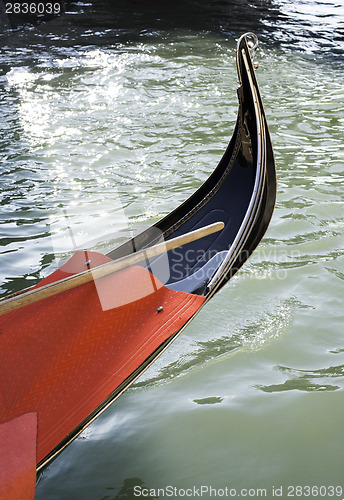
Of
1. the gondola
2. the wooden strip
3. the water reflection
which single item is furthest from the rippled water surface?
the wooden strip

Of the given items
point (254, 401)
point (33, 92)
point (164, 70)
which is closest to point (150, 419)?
point (254, 401)

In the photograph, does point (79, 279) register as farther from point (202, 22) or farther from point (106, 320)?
point (202, 22)

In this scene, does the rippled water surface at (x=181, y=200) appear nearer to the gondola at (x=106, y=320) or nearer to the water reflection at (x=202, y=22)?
the water reflection at (x=202, y=22)

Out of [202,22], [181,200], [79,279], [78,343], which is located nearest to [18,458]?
[78,343]

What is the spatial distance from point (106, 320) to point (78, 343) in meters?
0.11

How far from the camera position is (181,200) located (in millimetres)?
3129

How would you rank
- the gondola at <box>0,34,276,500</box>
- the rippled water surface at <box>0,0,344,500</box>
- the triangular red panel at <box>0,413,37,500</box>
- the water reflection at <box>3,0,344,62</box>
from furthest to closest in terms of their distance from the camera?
the water reflection at <box>3,0,344,62</box>
the rippled water surface at <box>0,0,344,500</box>
the gondola at <box>0,34,276,500</box>
the triangular red panel at <box>0,413,37,500</box>

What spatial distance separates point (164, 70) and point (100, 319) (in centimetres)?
429

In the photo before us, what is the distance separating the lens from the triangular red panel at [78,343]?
141 centimetres

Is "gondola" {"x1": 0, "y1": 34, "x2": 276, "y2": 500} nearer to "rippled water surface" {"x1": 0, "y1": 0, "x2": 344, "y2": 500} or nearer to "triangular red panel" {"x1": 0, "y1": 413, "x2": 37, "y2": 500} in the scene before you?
"triangular red panel" {"x1": 0, "y1": 413, "x2": 37, "y2": 500}

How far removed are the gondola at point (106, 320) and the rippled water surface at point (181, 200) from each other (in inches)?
11.2

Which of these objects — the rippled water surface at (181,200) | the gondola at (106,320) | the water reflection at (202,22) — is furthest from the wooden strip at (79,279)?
the water reflection at (202,22)

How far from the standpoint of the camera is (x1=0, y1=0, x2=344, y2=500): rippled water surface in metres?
1.63

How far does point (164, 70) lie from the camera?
5.41 meters
